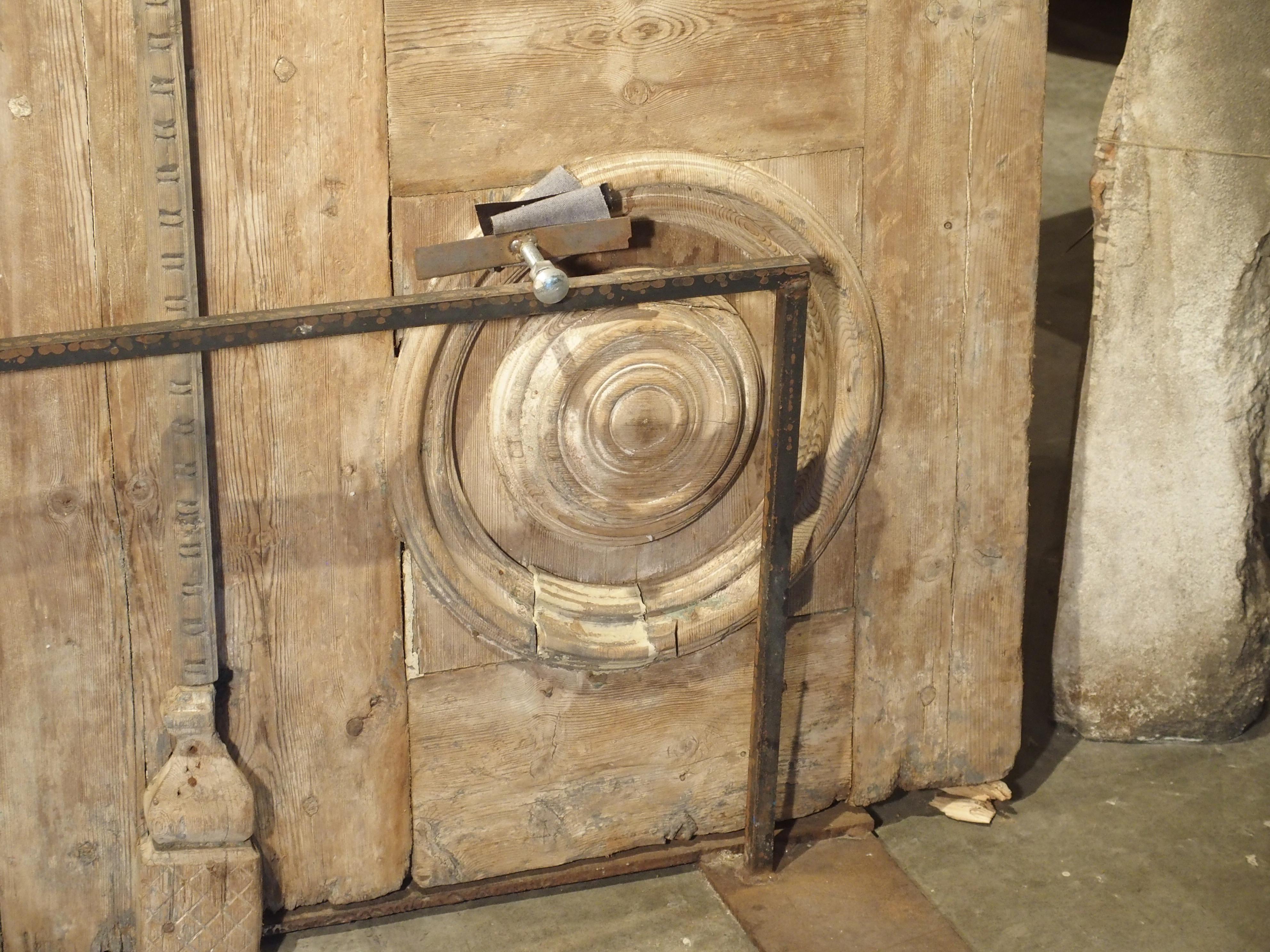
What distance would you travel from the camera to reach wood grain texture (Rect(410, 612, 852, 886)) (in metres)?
2.83

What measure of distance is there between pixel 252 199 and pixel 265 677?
33.1 inches

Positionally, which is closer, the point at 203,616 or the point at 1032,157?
the point at 203,616

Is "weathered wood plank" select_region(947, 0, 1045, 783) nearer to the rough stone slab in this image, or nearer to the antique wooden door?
the antique wooden door

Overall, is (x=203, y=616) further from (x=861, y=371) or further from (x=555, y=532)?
(x=861, y=371)

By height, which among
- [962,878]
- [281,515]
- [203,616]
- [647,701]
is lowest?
[962,878]

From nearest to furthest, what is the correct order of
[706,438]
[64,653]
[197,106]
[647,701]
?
[197,106], [64,653], [706,438], [647,701]

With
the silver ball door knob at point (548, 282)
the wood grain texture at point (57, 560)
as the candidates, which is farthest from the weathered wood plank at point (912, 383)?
the wood grain texture at point (57, 560)

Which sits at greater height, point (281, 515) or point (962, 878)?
point (281, 515)

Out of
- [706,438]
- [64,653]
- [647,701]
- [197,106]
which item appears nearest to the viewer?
[197,106]

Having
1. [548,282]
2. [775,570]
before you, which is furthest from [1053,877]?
[548,282]

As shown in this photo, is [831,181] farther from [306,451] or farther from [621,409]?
[306,451]

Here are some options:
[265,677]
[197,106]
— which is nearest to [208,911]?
[265,677]

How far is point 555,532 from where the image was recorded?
2777 mm

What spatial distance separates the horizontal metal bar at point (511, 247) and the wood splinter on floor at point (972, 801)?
4.73 feet
